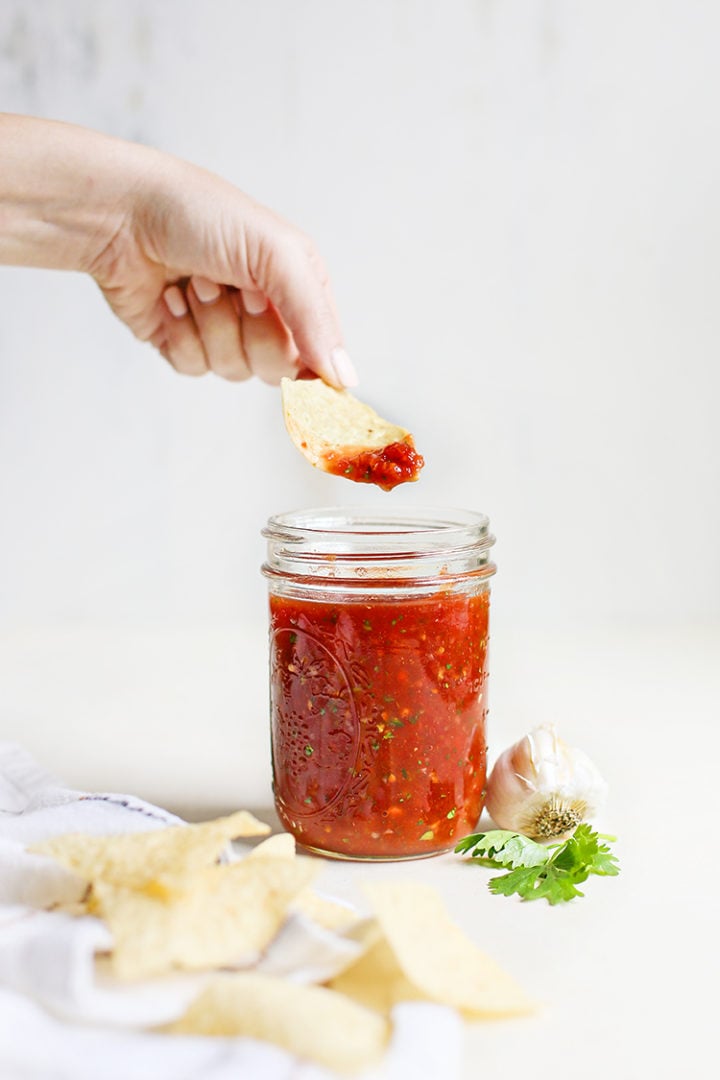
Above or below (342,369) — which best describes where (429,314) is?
above

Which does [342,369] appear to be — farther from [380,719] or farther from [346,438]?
[380,719]

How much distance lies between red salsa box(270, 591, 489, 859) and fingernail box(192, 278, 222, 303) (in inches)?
31.3

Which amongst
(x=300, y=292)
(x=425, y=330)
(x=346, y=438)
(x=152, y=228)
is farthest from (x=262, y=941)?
(x=425, y=330)

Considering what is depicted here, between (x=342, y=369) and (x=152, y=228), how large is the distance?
0.38 metres

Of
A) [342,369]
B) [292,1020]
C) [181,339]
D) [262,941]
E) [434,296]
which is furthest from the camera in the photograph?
[434,296]

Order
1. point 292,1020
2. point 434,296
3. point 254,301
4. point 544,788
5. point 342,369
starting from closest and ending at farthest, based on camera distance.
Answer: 1. point 292,1020
2. point 544,788
3. point 342,369
4. point 254,301
5. point 434,296

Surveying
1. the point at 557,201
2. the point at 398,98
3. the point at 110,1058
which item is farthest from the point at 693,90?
the point at 110,1058

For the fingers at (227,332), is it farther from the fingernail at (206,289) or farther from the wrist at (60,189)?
the wrist at (60,189)

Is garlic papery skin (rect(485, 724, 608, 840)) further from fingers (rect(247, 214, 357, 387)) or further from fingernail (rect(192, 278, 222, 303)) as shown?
fingernail (rect(192, 278, 222, 303))

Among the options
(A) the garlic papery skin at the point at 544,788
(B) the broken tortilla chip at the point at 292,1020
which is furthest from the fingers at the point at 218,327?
(B) the broken tortilla chip at the point at 292,1020

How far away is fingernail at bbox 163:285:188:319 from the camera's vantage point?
208cm

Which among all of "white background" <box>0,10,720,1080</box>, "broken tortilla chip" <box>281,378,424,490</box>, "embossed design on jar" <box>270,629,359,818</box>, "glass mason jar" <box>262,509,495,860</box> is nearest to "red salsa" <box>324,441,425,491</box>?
"broken tortilla chip" <box>281,378,424,490</box>

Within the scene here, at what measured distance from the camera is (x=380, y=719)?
131 cm

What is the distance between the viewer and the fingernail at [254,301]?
77.4 inches
